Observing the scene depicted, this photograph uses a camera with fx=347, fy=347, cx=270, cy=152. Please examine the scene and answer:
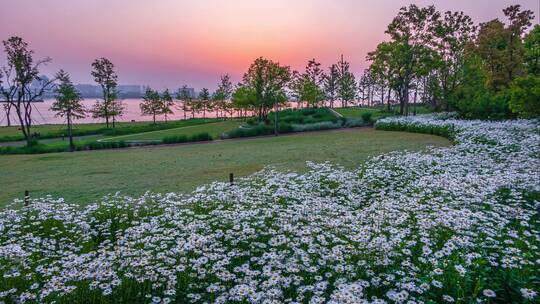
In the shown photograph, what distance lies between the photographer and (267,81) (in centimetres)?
4388

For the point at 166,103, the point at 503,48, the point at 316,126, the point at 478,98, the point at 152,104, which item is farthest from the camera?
the point at 166,103

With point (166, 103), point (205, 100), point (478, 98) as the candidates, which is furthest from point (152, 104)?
point (478, 98)

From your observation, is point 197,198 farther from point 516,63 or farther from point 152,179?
point 516,63

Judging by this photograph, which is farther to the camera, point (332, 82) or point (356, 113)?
point (332, 82)

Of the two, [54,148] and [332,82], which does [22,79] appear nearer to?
[54,148]

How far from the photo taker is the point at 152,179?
44.9 feet

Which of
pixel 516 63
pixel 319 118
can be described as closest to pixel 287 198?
pixel 516 63

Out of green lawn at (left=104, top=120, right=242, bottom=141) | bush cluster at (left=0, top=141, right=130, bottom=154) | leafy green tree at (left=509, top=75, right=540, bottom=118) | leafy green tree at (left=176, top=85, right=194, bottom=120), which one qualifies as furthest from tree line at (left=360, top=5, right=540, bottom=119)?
leafy green tree at (left=176, top=85, right=194, bottom=120)

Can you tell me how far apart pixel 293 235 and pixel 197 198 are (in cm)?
282

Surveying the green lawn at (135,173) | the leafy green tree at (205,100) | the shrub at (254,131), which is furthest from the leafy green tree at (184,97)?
the green lawn at (135,173)

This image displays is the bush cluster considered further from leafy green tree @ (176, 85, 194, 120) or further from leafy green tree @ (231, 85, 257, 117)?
leafy green tree @ (176, 85, 194, 120)

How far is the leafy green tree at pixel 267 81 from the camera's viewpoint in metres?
43.0

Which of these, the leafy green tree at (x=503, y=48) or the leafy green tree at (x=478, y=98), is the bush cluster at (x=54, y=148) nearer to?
the leafy green tree at (x=478, y=98)

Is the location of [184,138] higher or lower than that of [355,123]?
lower
